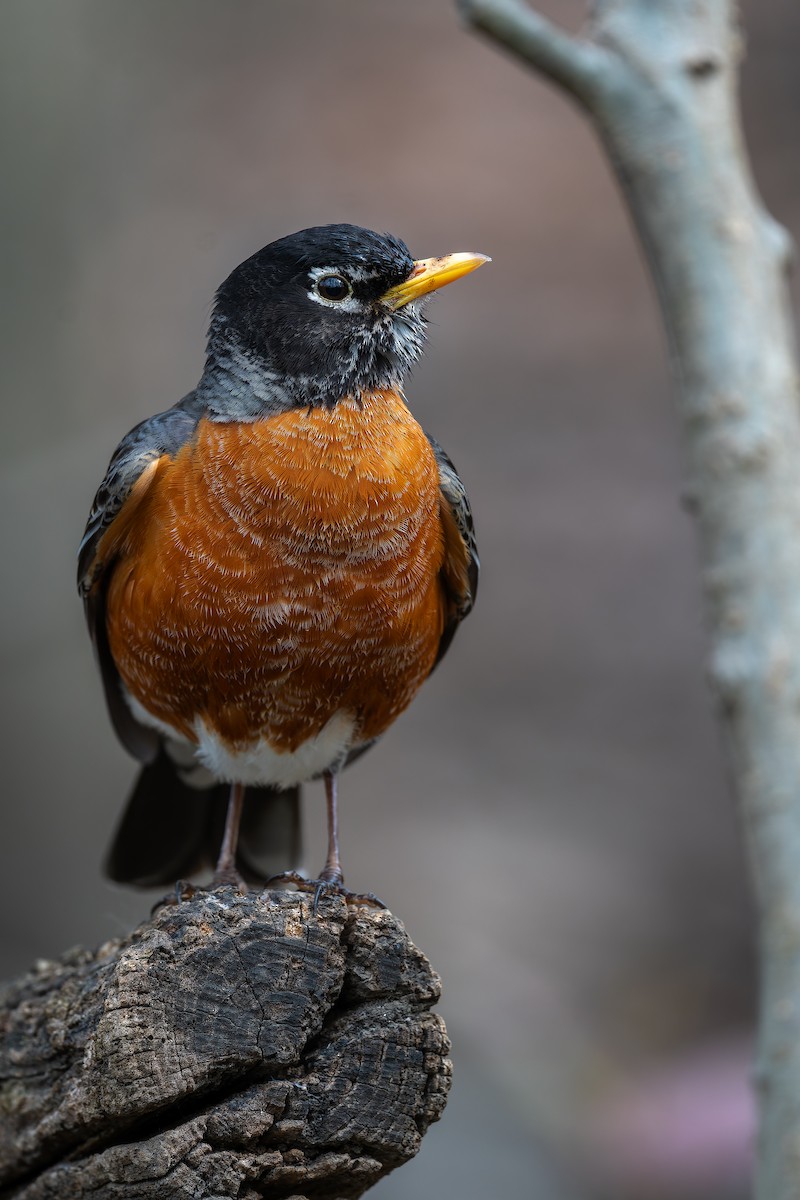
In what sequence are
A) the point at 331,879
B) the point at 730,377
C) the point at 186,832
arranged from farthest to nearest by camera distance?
the point at 186,832
the point at 331,879
the point at 730,377

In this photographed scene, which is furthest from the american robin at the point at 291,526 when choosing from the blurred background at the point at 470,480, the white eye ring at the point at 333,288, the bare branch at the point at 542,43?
the blurred background at the point at 470,480

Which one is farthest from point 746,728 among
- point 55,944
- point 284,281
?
point 55,944

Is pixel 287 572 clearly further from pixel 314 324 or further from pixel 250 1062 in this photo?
pixel 250 1062

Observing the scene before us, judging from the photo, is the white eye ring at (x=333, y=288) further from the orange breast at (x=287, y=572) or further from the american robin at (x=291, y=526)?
the orange breast at (x=287, y=572)

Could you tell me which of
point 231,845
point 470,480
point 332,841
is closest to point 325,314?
point 332,841

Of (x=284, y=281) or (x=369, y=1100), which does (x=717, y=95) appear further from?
(x=369, y=1100)

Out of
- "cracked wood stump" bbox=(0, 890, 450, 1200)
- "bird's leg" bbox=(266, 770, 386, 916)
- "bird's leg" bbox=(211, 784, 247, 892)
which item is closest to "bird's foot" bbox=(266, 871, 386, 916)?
"bird's leg" bbox=(266, 770, 386, 916)

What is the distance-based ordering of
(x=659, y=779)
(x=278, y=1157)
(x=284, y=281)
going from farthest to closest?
(x=659, y=779) < (x=284, y=281) < (x=278, y=1157)
